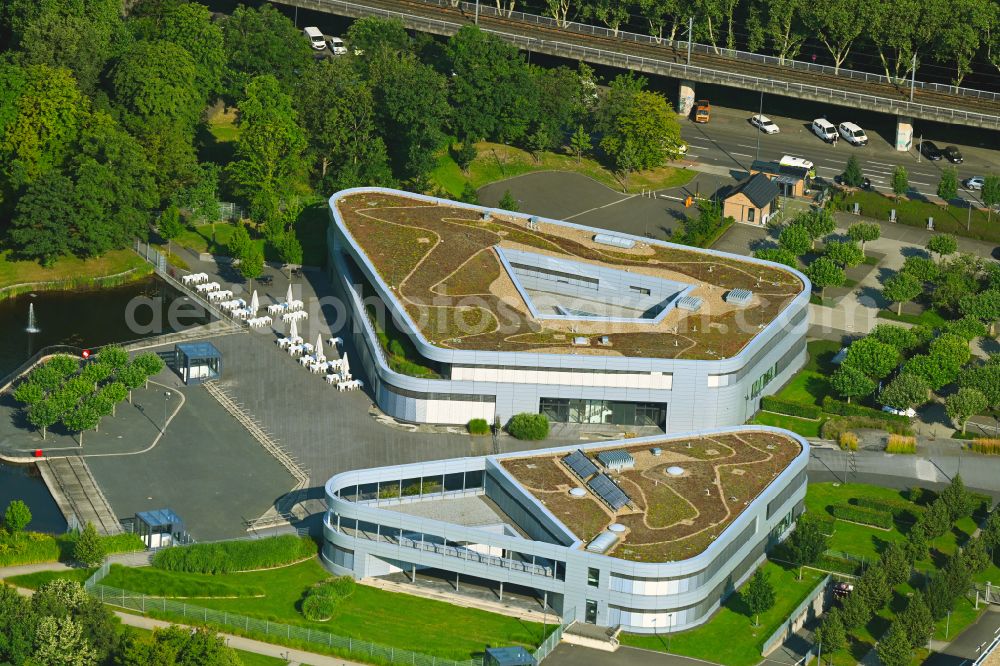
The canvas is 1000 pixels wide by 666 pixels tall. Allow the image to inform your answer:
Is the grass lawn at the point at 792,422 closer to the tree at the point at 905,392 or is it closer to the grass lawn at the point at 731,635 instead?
the tree at the point at 905,392

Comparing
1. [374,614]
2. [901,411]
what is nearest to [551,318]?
[901,411]

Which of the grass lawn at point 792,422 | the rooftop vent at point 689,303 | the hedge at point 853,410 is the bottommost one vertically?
the grass lawn at point 792,422

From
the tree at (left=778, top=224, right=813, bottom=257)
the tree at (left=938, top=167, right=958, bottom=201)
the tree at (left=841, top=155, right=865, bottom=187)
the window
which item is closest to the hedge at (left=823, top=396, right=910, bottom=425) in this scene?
the tree at (left=778, top=224, right=813, bottom=257)

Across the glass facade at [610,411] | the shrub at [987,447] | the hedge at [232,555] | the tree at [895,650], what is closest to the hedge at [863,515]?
the shrub at [987,447]

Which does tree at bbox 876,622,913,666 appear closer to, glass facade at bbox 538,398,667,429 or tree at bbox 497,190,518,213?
glass facade at bbox 538,398,667,429

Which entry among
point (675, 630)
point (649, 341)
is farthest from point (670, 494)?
point (649, 341)

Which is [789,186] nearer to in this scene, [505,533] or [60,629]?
[505,533]
